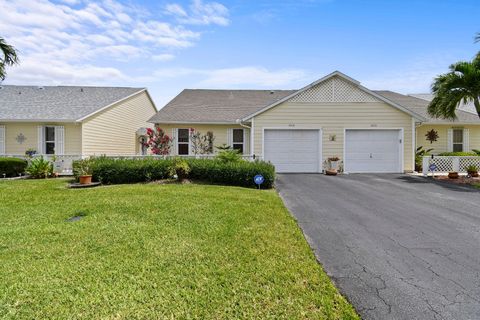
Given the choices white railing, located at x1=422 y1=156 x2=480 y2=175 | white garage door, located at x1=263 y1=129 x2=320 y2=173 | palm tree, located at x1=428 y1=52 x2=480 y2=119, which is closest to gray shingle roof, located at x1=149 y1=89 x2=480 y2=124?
palm tree, located at x1=428 y1=52 x2=480 y2=119

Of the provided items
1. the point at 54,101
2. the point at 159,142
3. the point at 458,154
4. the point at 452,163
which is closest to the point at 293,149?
the point at 159,142

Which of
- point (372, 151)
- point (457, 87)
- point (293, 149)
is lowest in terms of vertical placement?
point (372, 151)

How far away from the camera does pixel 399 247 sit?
4.84 m

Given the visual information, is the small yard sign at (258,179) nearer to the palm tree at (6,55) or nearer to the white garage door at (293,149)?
the white garage door at (293,149)

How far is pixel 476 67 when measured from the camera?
1271 cm

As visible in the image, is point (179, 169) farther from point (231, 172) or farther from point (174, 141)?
point (174, 141)

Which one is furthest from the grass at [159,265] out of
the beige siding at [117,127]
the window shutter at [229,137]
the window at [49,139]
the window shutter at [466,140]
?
the window shutter at [466,140]

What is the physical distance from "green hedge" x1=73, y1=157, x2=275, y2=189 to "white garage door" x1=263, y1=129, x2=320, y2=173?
4065mm

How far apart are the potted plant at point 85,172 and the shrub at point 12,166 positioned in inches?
180

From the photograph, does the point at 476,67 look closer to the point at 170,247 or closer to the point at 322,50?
the point at 322,50

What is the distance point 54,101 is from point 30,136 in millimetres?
2891

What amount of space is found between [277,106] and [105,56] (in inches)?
379

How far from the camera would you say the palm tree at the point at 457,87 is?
12.4 m

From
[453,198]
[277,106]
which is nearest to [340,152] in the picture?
[277,106]
